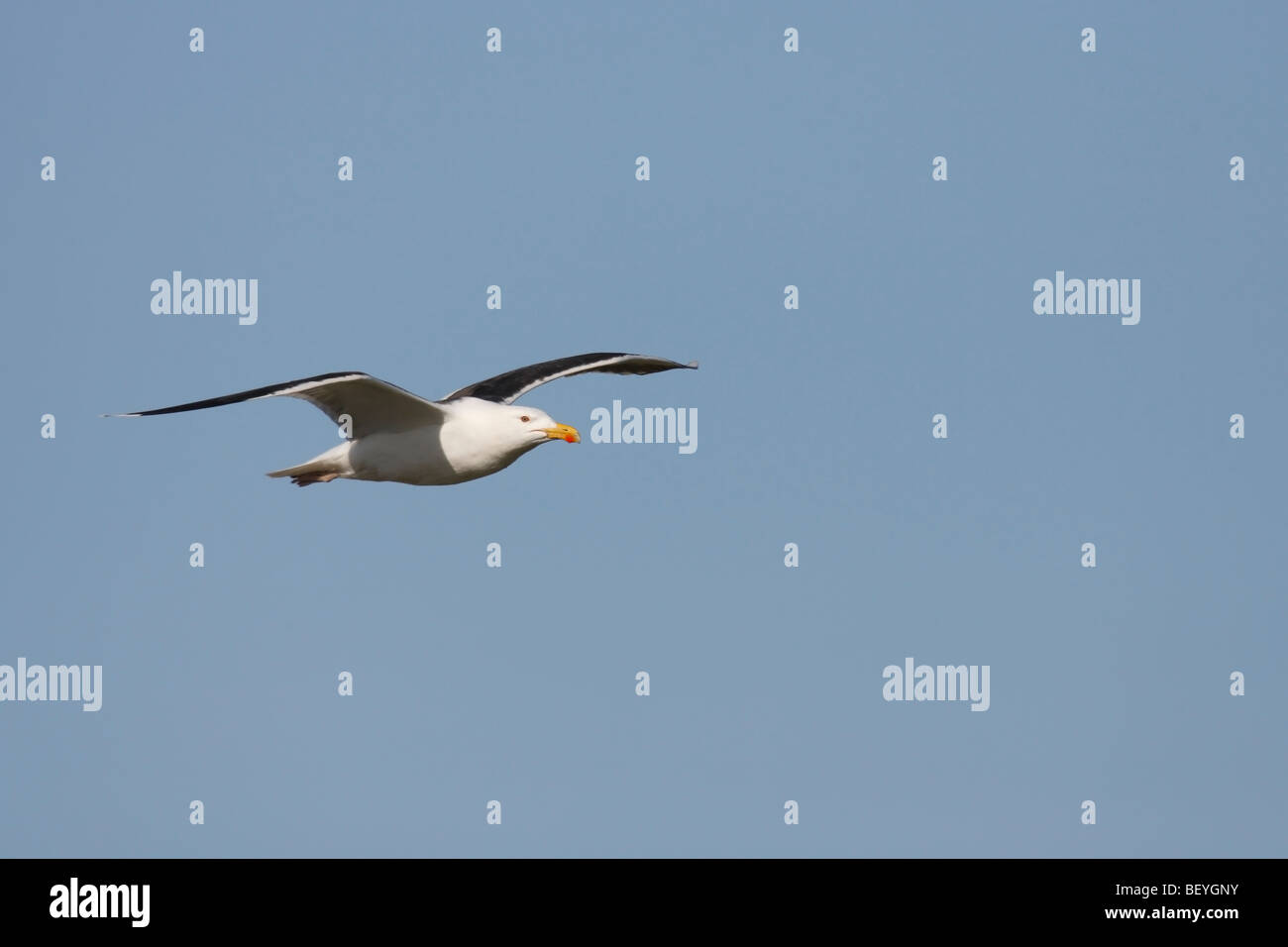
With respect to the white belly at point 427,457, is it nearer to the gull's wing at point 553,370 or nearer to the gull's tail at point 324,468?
the gull's tail at point 324,468

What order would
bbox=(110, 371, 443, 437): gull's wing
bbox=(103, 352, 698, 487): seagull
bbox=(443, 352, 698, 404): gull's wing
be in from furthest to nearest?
bbox=(443, 352, 698, 404): gull's wing → bbox=(103, 352, 698, 487): seagull → bbox=(110, 371, 443, 437): gull's wing

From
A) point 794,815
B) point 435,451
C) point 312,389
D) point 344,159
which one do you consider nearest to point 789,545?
point 794,815

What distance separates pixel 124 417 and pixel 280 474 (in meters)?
3.25

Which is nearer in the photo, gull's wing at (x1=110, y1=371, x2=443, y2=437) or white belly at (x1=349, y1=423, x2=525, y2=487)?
gull's wing at (x1=110, y1=371, x2=443, y2=437)

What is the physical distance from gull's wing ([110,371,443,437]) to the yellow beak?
1.09 m

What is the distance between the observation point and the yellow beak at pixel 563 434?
62.3ft

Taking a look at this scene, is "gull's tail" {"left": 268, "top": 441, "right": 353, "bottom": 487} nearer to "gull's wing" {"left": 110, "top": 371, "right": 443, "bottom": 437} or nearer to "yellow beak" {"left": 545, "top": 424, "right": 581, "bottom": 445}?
"gull's wing" {"left": 110, "top": 371, "right": 443, "bottom": 437}

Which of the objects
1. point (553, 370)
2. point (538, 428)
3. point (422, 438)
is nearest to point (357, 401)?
point (422, 438)

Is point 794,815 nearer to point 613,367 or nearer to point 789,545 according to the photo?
point 789,545

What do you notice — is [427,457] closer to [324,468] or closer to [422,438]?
[422,438]

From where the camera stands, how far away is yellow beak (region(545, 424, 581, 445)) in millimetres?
18984

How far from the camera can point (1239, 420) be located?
106ft

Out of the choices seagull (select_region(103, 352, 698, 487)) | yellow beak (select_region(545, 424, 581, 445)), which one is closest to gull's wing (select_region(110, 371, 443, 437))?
seagull (select_region(103, 352, 698, 487))

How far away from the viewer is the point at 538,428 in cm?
1906
